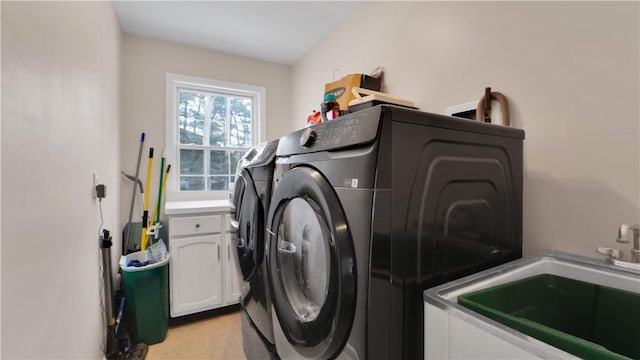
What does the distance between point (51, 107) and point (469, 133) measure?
4.71ft

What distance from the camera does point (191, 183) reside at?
3053 millimetres

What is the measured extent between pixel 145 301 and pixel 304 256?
71.7 inches

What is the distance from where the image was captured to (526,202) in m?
1.17

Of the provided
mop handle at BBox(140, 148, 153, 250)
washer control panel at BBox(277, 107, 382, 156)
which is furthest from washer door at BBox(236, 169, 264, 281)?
mop handle at BBox(140, 148, 153, 250)

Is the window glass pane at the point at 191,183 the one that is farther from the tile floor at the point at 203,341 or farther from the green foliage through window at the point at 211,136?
the tile floor at the point at 203,341

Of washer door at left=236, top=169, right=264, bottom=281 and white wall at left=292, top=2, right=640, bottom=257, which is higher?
white wall at left=292, top=2, right=640, bottom=257

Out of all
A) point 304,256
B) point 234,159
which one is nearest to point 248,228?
point 304,256

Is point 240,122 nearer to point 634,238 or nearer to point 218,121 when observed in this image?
point 218,121

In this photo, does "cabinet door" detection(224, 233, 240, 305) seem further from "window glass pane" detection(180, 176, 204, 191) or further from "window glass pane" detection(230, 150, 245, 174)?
"window glass pane" detection(230, 150, 245, 174)

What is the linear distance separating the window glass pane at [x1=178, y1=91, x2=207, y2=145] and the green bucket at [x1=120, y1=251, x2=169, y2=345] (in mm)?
1459

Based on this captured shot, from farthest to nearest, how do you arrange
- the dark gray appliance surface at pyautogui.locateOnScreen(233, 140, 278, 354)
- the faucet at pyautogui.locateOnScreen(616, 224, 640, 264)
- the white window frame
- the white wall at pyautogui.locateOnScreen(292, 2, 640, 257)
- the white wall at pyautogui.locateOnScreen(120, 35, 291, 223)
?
the white window frame, the white wall at pyautogui.locateOnScreen(120, 35, 291, 223), the dark gray appliance surface at pyautogui.locateOnScreen(233, 140, 278, 354), the white wall at pyautogui.locateOnScreen(292, 2, 640, 257), the faucet at pyautogui.locateOnScreen(616, 224, 640, 264)

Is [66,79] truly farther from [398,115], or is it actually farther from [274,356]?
[274,356]

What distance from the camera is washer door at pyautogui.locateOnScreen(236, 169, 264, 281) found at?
138 centimetres

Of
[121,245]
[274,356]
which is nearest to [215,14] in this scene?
[121,245]
